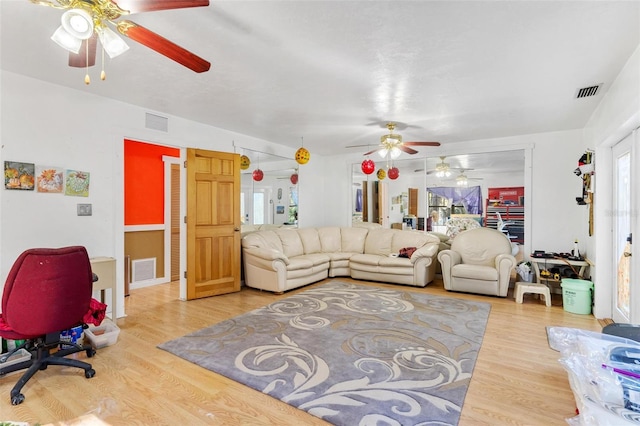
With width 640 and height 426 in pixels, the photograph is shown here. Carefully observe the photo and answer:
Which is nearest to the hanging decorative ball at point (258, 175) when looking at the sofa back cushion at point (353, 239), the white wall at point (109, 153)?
the white wall at point (109, 153)

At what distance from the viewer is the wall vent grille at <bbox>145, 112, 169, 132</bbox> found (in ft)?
13.3

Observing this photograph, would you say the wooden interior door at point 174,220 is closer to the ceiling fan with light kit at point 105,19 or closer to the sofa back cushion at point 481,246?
the ceiling fan with light kit at point 105,19

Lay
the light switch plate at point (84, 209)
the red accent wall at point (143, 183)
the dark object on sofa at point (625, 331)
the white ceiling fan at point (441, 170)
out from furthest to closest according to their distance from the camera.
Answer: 1. the white ceiling fan at point (441, 170)
2. the red accent wall at point (143, 183)
3. the light switch plate at point (84, 209)
4. the dark object on sofa at point (625, 331)

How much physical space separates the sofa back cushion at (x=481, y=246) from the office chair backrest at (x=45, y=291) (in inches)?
205

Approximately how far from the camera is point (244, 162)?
553 cm

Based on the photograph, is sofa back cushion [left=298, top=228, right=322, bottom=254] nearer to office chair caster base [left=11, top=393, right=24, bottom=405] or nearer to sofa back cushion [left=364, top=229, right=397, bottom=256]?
sofa back cushion [left=364, top=229, right=397, bottom=256]

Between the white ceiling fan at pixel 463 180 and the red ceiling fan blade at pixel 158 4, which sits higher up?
the red ceiling fan blade at pixel 158 4

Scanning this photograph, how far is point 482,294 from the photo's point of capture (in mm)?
4793

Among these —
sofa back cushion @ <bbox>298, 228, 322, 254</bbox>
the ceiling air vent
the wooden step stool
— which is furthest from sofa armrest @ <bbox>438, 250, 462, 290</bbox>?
the ceiling air vent

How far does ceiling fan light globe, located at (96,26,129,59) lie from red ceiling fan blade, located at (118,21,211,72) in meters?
0.07

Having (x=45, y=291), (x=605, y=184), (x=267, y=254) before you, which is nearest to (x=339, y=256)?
(x=267, y=254)

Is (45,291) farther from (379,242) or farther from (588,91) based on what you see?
(588,91)

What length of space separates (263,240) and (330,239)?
1.67m

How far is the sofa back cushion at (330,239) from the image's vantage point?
6.52 meters
